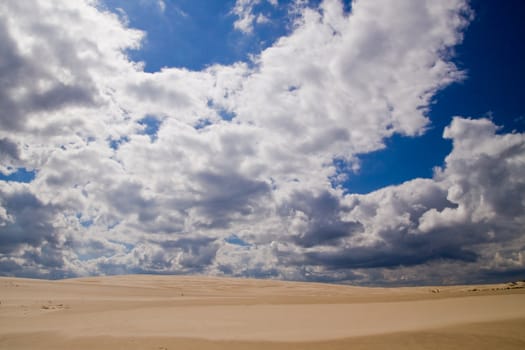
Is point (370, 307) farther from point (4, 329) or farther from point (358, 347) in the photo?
point (4, 329)

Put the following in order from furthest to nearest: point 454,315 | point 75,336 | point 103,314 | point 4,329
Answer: point 103,314, point 454,315, point 4,329, point 75,336

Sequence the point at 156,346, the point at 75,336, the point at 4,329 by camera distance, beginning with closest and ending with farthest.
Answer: the point at 156,346
the point at 75,336
the point at 4,329

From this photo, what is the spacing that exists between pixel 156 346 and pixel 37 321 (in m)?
7.11

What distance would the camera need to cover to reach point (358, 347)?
26.0ft

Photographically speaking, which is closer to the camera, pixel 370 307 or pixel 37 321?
pixel 37 321

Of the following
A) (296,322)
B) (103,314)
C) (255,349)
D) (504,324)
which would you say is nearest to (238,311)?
(296,322)

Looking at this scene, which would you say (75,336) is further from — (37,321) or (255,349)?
(255,349)

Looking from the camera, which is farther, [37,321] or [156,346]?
[37,321]

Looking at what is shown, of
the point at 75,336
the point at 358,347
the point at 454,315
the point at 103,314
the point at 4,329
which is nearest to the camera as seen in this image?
the point at 358,347

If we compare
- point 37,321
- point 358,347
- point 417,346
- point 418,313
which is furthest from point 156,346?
point 418,313

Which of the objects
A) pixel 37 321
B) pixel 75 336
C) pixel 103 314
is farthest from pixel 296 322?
pixel 37 321

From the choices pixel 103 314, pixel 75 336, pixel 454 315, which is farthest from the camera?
pixel 103 314

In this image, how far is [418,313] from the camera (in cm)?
1280

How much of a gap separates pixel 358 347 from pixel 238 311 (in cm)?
754
